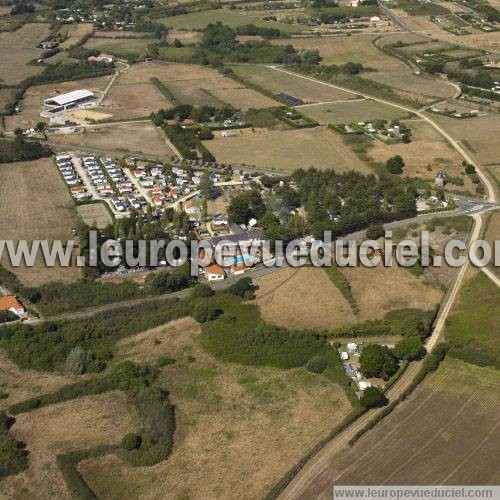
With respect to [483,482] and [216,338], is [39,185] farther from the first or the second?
[483,482]

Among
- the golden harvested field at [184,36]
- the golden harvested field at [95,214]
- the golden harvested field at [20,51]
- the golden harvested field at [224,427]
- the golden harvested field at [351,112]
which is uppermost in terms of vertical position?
the golden harvested field at [224,427]

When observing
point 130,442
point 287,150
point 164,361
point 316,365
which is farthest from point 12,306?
point 287,150

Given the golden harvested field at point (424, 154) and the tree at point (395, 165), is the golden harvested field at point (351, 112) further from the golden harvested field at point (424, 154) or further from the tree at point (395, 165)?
the tree at point (395, 165)

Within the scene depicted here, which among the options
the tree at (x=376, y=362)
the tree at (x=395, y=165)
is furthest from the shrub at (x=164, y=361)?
the tree at (x=395, y=165)

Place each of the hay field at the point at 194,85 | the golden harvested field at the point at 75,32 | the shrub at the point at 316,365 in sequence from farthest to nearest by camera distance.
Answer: the golden harvested field at the point at 75,32 < the hay field at the point at 194,85 < the shrub at the point at 316,365

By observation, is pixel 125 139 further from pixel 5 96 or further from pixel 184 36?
pixel 184 36

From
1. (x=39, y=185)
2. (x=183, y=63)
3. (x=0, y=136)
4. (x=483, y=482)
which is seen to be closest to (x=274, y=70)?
(x=183, y=63)
